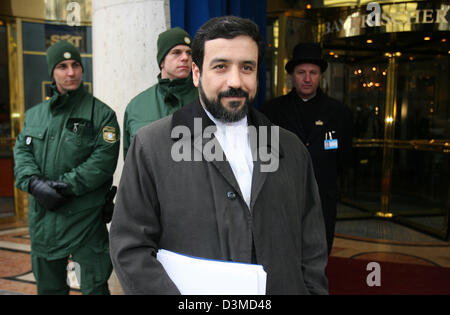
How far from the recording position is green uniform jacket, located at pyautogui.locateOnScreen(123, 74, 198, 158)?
2.42m

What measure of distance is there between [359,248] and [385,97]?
2376 millimetres

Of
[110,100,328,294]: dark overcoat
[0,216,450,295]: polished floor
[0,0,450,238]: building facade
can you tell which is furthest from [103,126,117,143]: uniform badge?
[0,0,450,238]: building facade

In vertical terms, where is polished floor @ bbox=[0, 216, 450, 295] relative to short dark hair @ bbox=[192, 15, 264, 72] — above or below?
below

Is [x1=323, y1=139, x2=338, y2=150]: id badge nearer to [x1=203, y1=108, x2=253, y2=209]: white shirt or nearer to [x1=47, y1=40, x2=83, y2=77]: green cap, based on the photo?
[x1=203, y1=108, x2=253, y2=209]: white shirt

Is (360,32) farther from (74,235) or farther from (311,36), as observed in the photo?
(74,235)

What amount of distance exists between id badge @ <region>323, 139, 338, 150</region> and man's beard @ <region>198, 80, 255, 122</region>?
5.95 feet

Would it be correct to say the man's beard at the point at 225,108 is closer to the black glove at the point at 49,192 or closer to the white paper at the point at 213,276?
the white paper at the point at 213,276

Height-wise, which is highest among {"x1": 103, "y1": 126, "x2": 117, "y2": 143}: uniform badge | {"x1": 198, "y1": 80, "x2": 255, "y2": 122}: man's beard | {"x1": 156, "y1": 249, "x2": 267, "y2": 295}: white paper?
{"x1": 198, "y1": 80, "x2": 255, "y2": 122}: man's beard

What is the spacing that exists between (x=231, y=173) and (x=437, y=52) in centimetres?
548

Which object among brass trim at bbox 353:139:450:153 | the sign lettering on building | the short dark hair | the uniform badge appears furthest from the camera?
brass trim at bbox 353:139:450:153

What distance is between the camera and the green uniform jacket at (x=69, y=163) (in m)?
2.58

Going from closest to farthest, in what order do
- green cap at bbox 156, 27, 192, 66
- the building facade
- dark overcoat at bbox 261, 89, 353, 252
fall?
green cap at bbox 156, 27, 192, 66
dark overcoat at bbox 261, 89, 353, 252
the building facade

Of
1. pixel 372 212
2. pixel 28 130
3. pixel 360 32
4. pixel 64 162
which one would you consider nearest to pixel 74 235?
pixel 64 162

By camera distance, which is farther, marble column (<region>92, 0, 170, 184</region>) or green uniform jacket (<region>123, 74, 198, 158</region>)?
marble column (<region>92, 0, 170, 184</region>)
